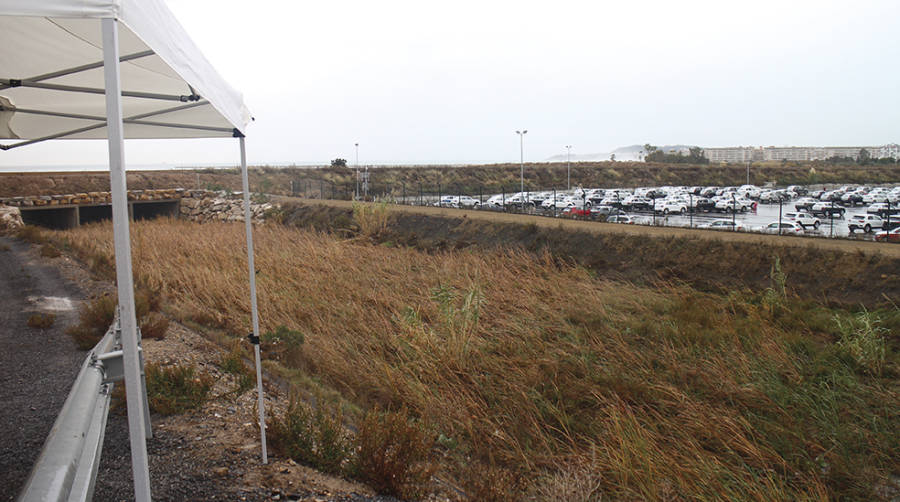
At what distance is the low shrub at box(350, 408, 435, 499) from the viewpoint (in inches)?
183

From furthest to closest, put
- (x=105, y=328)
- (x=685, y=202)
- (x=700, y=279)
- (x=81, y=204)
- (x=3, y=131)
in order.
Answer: (x=685, y=202)
(x=81, y=204)
(x=700, y=279)
(x=105, y=328)
(x=3, y=131)

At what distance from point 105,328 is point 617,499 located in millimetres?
7444

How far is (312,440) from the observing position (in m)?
5.20

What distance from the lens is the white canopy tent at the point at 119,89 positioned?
7.25 ft

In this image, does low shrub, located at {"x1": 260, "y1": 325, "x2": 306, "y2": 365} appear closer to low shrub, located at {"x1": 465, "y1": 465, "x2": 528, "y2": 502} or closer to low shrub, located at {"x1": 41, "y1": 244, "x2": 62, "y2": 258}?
low shrub, located at {"x1": 465, "y1": 465, "x2": 528, "y2": 502}

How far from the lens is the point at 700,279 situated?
16703mm

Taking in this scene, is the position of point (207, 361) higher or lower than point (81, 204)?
lower

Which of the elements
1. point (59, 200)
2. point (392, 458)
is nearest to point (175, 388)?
point (392, 458)

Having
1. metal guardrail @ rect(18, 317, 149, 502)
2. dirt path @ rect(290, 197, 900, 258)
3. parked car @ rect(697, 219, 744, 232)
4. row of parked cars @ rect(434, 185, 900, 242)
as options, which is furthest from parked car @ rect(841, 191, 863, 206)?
metal guardrail @ rect(18, 317, 149, 502)

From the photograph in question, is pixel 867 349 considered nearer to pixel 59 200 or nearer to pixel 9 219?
pixel 9 219

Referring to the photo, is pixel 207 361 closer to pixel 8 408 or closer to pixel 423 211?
pixel 8 408

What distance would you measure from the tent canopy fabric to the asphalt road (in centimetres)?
273

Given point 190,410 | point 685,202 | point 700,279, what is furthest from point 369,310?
point 685,202

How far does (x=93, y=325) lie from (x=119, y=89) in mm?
7558
